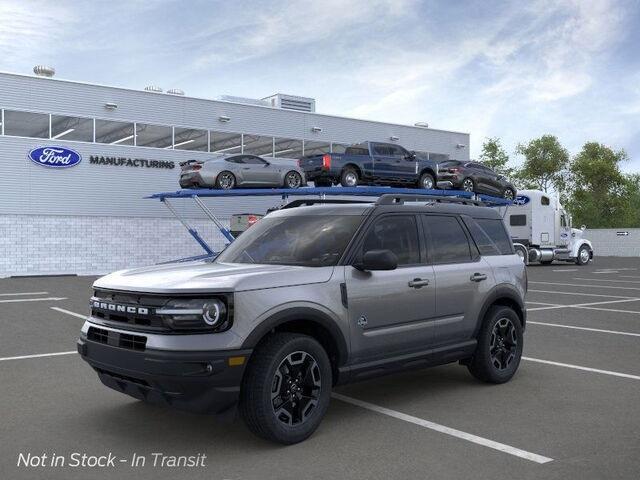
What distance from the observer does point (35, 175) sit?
87.8 ft

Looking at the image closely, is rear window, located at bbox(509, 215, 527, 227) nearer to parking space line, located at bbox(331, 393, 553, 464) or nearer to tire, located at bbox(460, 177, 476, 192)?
tire, located at bbox(460, 177, 476, 192)

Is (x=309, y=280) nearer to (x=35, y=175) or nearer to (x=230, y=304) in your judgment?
(x=230, y=304)

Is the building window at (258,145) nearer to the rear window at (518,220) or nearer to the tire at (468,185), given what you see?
the tire at (468,185)

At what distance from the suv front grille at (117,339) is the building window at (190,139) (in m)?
26.1

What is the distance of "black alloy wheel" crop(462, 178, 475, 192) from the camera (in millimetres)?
25186

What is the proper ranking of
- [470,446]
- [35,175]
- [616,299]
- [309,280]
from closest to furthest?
[470,446]
[309,280]
[616,299]
[35,175]

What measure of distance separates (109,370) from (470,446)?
2.70 metres

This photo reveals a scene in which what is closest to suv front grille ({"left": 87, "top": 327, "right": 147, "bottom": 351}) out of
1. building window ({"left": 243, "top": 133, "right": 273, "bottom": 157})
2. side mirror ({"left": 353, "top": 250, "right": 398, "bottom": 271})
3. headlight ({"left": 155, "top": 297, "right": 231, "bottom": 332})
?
headlight ({"left": 155, "top": 297, "right": 231, "bottom": 332})

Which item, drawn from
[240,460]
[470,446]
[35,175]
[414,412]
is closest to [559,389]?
[414,412]

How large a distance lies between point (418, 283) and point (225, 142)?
27.0 metres

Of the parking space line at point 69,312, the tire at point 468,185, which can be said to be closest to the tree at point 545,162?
the tire at point 468,185

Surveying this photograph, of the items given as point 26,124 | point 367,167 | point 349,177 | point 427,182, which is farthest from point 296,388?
point 26,124

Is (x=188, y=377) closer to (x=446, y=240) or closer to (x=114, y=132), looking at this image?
(x=446, y=240)

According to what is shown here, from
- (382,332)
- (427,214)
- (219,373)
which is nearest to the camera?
(219,373)
